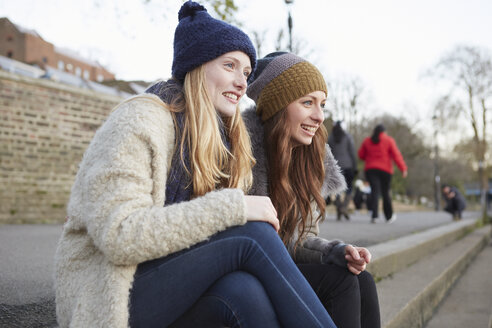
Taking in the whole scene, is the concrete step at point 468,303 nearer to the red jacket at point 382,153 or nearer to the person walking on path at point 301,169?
the person walking on path at point 301,169

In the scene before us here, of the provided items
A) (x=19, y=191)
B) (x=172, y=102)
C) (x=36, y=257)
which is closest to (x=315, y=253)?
(x=172, y=102)

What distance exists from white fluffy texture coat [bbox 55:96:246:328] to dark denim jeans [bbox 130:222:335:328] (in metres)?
0.05

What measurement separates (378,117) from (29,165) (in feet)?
118

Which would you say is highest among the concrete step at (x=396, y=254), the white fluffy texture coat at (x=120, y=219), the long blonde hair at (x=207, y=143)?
the long blonde hair at (x=207, y=143)

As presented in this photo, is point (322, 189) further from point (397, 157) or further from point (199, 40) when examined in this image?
point (397, 157)

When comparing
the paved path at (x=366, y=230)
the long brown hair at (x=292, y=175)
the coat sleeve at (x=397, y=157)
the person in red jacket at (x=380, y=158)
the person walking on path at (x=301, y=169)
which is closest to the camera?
the person walking on path at (x=301, y=169)

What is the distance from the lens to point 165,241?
1.37 m

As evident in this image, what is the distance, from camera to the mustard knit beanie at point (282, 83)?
230cm

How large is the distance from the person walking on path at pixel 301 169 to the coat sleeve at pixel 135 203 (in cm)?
68

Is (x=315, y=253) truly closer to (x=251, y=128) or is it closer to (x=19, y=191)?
(x=251, y=128)

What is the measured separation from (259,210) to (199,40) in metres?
0.71

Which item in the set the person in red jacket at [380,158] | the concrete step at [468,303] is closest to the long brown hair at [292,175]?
the concrete step at [468,303]

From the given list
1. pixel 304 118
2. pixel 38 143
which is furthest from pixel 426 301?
pixel 38 143

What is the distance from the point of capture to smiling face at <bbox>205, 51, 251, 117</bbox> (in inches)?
71.0
